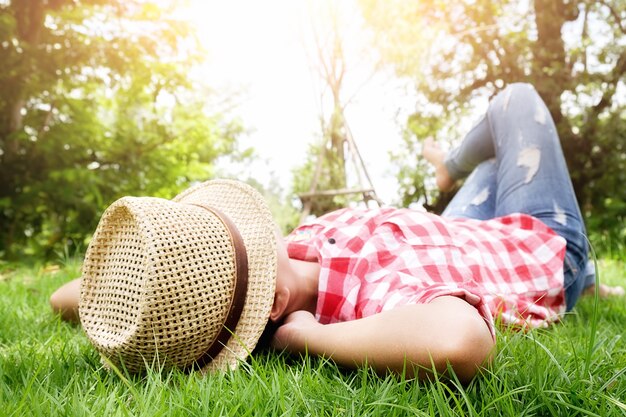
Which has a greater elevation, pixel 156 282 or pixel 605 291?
pixel 156 282

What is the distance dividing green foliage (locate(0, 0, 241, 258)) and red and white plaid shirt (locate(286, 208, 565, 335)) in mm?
3099

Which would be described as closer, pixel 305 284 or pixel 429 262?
pixel 429 262

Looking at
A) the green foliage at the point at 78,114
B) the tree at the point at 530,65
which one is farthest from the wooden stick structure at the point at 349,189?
the green foliage at the point at 78,114

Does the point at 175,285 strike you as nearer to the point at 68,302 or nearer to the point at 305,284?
the point at 305,284

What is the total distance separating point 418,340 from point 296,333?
359 millimetres

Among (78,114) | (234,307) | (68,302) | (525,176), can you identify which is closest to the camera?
(234,307)

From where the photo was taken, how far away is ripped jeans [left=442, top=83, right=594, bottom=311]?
6.60 feet

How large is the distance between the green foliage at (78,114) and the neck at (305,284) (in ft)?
10.1

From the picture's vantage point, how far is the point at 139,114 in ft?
17.1

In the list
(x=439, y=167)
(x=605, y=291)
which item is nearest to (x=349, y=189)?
(x=439, y=167)

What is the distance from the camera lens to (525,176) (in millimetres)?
2113

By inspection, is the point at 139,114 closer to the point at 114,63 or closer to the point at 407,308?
the point at 114,63

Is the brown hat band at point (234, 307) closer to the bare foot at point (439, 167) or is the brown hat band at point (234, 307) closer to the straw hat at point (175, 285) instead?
the straw hat at point (175, 285)

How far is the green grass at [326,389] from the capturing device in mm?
891
